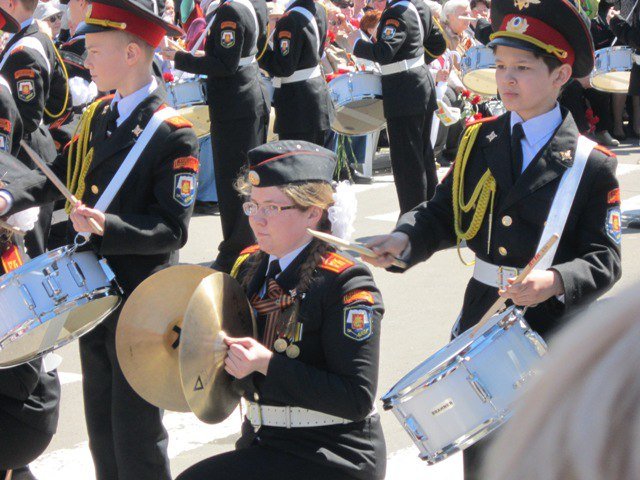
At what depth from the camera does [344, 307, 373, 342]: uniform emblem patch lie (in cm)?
304

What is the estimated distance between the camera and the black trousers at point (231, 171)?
25.2 feet

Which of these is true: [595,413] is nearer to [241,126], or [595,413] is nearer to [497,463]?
[497,463]

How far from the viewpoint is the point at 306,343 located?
10.2ft

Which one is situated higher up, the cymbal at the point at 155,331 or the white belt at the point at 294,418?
the cymbal at the point at 155,331

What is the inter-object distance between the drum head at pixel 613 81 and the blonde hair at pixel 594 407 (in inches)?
370

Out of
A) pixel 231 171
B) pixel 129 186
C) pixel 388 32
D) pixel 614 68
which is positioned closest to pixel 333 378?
pixel 129 186

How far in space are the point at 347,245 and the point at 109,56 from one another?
4.43 feet

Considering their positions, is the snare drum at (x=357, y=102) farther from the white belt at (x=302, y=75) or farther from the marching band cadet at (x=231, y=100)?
the marching band cadet at (x=231, y=100)

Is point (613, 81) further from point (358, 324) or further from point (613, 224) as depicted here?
point (358, 324)

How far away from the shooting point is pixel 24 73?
654cm

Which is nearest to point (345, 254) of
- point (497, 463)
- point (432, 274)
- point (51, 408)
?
point (51, 408)

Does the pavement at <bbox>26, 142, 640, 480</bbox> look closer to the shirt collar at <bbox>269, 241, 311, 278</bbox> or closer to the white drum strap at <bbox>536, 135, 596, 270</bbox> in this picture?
the white drum strap at <bbox>536, 135, 596, 270</bbox>

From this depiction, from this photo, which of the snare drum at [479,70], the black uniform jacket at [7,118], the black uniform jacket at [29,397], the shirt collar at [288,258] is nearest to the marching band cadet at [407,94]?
the snare drum at [479,70]

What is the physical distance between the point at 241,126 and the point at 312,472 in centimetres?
494
